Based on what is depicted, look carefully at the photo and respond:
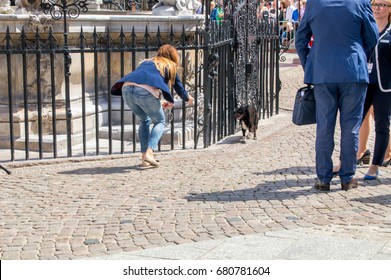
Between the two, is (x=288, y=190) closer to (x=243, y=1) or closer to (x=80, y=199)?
(x=80, y=199)

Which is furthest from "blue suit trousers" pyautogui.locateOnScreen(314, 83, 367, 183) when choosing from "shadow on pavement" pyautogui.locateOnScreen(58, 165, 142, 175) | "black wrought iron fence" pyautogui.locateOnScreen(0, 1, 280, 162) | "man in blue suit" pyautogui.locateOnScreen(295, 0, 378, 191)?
"black wrought iron fence" pyautogui.locateOnScreen(0, 1, 280, 162)

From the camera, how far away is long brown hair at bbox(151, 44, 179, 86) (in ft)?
29.8

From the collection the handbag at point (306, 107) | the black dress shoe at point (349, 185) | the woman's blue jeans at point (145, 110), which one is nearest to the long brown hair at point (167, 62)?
the woman's blue jeans at point (145, 110)

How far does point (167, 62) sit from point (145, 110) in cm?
54

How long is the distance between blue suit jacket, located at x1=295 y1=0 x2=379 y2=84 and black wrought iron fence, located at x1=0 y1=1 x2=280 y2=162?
107 inches

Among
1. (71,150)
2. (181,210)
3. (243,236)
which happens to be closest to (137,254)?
(243,236)

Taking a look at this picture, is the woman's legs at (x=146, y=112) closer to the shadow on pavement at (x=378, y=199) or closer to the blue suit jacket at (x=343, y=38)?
the blue suit jacket at (x=343, y=38)

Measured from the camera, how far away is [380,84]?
26.6 ft

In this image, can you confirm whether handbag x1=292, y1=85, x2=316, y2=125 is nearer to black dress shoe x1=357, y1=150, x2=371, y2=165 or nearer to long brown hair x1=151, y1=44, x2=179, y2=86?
black dress shoe x1=357, y1=150, x2=371, y2=165

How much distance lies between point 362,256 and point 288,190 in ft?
7.61

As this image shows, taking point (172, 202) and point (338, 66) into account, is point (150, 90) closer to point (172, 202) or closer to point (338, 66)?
point (172, 202)

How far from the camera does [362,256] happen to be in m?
5.66

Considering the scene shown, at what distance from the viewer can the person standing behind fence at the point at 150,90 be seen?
9023 millimetres

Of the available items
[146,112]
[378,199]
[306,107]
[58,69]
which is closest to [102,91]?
[58,69]
